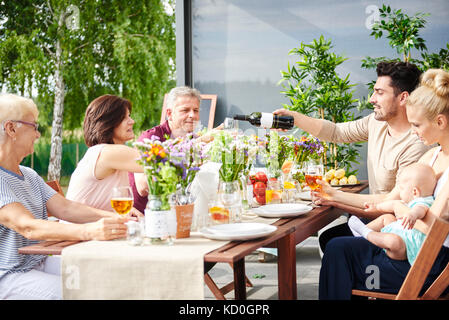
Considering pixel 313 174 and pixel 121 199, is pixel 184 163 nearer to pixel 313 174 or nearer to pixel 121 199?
pixel 121 199

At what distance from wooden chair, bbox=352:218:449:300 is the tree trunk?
423 inches

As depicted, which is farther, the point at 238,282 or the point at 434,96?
the point at 238,282

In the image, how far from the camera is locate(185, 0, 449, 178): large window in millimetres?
5887

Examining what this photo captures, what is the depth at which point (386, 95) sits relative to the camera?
10.9ft

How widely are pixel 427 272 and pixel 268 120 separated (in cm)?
165

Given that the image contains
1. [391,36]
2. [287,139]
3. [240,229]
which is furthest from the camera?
[391,36]

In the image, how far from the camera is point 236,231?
78.4 inches

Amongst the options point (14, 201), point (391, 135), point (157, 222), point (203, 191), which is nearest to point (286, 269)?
point (203, 191)

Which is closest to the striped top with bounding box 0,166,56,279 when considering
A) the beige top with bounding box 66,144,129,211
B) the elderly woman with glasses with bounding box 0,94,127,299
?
the elderly woman with glasses with bounding box 0,94,127,299

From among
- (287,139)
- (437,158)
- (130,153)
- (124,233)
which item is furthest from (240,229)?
(287,139)

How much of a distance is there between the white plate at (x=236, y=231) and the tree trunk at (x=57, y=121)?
10.3 metres

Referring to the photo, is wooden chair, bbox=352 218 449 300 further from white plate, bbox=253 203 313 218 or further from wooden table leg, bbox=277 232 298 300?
white plate, bbox=253 203 313 218

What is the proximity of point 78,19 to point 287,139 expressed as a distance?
31.1 ft

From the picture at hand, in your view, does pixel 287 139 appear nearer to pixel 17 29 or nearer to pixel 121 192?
pixel 121 192
